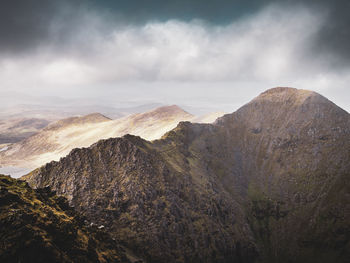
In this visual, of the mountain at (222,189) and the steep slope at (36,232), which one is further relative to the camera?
the mountain at (222,189)

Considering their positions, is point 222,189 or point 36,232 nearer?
point 36,232

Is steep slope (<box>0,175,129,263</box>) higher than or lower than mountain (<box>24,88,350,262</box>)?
higher

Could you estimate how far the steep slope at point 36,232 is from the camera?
26750mm

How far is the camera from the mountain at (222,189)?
258 feet

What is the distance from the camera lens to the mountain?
78.5 m

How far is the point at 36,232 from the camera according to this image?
29.4 meters

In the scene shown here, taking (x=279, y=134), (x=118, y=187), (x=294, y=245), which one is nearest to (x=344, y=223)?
(x=294, y=245)

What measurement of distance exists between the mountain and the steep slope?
33.9 metres

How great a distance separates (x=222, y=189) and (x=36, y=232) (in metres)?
118

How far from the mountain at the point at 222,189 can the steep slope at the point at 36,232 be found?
3393cm

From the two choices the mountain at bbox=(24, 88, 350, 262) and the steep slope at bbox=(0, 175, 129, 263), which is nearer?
the steep slope at bbox=(0, 175, 129, 263)

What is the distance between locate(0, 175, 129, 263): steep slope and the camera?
26.8 m

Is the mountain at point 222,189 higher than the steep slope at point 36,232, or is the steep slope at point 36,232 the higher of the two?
the steep slope at point 36,232

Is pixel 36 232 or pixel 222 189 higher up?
pixel 36 232
